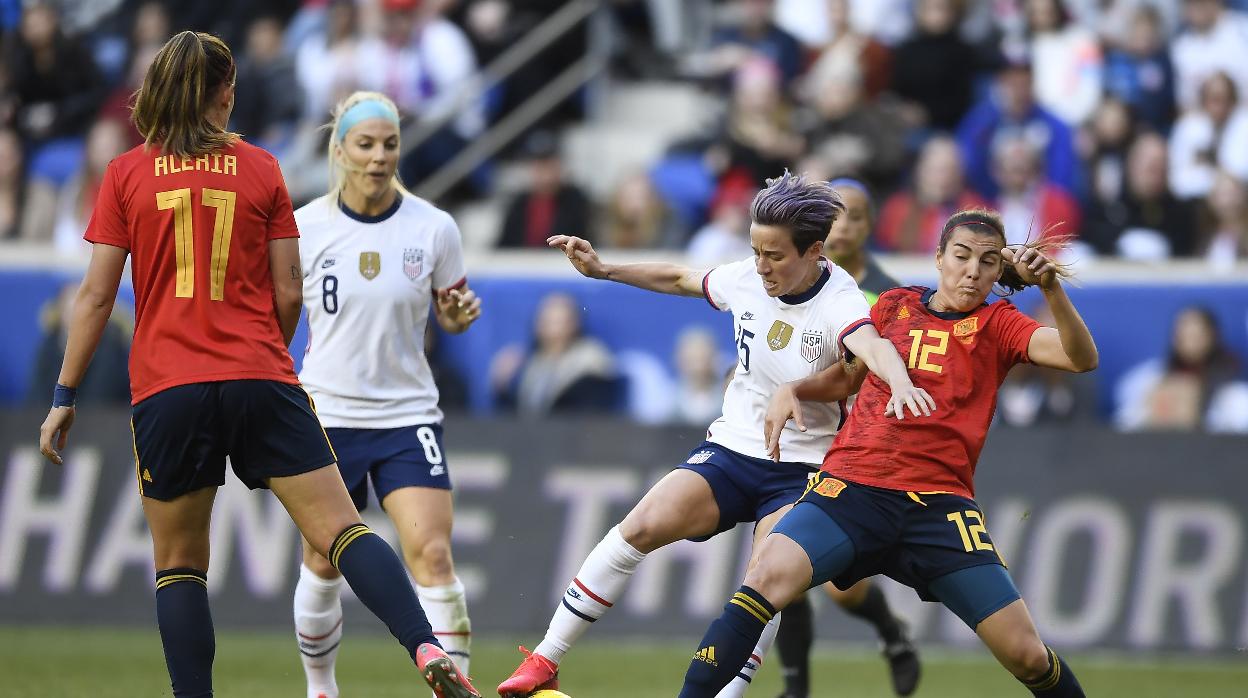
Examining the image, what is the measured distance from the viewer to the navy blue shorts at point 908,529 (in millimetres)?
6211

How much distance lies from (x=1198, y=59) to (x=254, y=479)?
1117cm

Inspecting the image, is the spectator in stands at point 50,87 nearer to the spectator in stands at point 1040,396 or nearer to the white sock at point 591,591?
the spectator in stands at point 1040,396

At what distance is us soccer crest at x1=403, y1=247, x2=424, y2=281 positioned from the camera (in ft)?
24.5

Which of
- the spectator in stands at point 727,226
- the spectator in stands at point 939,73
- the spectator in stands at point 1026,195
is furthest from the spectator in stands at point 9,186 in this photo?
the spectator in stands at point 1026,195

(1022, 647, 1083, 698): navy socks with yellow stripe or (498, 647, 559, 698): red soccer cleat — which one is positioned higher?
(1022, 647, 1083, 698): navy socks with yellow stripe

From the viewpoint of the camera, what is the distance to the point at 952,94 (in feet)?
48.7

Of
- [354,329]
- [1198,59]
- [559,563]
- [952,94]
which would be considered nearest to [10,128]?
[559,563]

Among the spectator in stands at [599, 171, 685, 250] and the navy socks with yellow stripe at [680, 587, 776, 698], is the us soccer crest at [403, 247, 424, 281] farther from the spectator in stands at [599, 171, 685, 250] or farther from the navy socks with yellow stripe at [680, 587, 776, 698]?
the spectator in stands at [599, 171, 685, 250]

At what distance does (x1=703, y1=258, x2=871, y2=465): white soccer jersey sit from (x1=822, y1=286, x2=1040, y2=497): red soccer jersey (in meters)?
0.30

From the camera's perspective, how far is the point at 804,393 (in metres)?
6.52

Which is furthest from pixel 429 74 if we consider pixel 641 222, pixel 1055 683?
pixel 1055 683

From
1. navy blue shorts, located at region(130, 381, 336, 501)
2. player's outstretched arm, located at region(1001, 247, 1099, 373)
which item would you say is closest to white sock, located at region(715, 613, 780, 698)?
player's outstretched arm, located at region(1001, 247, 1099, 373)

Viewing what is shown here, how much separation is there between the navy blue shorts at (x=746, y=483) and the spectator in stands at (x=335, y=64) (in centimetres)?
917

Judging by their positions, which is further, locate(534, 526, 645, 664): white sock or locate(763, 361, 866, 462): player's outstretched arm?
locate(534, 526, 645, 664): white sock
